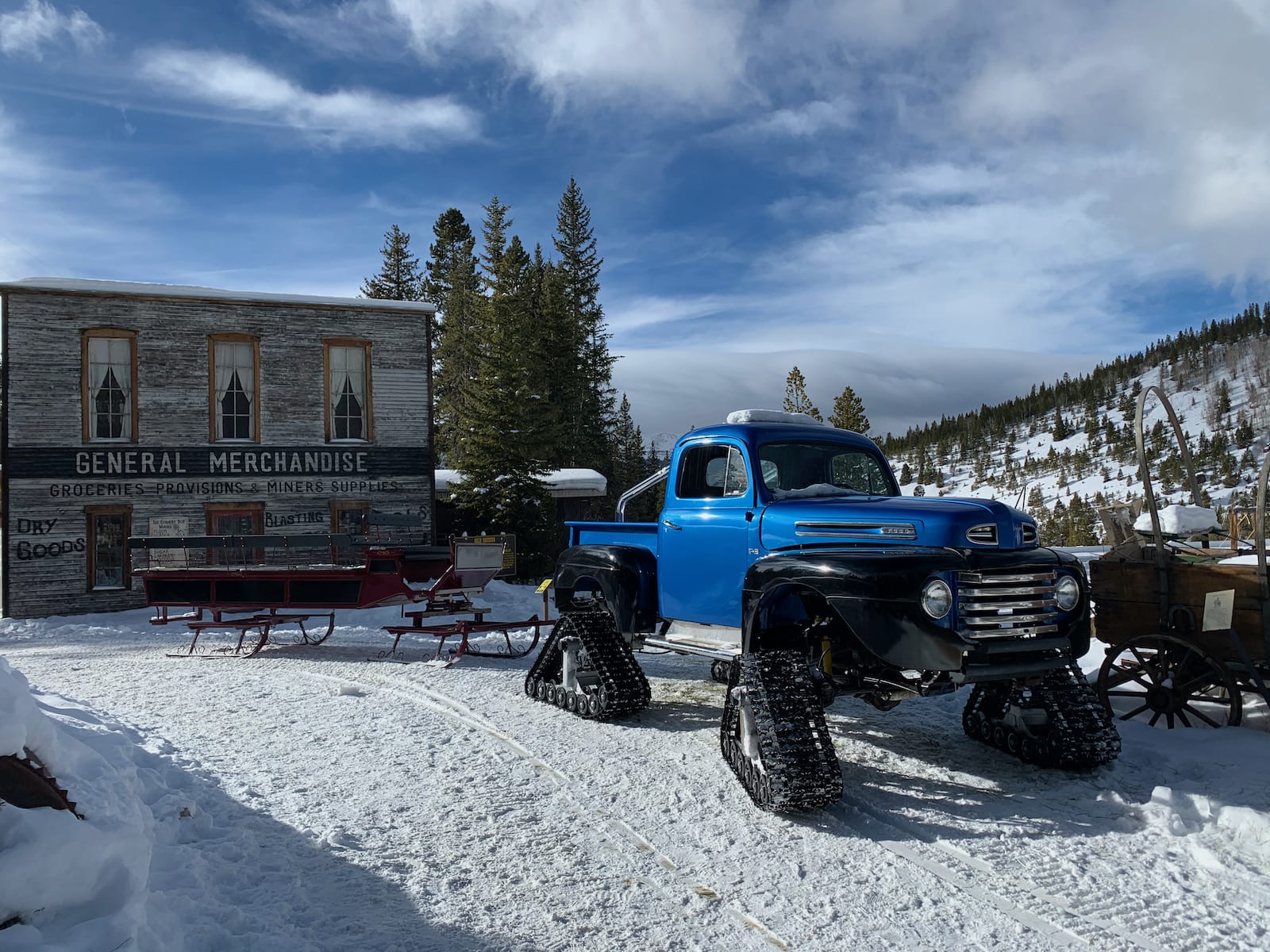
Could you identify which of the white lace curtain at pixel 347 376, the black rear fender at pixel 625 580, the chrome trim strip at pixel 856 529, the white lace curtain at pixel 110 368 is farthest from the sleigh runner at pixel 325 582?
the white lace curtain at pixel 347 376

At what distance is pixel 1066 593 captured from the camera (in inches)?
207

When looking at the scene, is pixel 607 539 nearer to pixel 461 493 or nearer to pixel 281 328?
pixel 281 328

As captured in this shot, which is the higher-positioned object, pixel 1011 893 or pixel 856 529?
pixel 856 529

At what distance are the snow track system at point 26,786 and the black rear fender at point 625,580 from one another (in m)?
4.47

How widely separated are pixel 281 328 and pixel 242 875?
15.8 meters

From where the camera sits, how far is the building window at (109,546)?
661 inches

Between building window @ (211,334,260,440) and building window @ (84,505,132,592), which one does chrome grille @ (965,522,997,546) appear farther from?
building window @ (84,505,132,592)

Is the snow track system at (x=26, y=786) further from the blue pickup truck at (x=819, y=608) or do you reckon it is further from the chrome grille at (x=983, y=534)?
the chrome grille at (x=983, y=534)

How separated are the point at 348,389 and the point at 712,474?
1365 centimetres

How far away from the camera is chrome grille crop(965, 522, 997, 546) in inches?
203

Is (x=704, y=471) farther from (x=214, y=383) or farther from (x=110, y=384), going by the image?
(x=110, y=384)

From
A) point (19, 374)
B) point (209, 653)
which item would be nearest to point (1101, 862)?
point (209, 653)

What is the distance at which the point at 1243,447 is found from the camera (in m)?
90.7

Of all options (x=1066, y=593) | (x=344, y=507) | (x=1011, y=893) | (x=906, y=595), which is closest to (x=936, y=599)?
(x=906, y=595)
